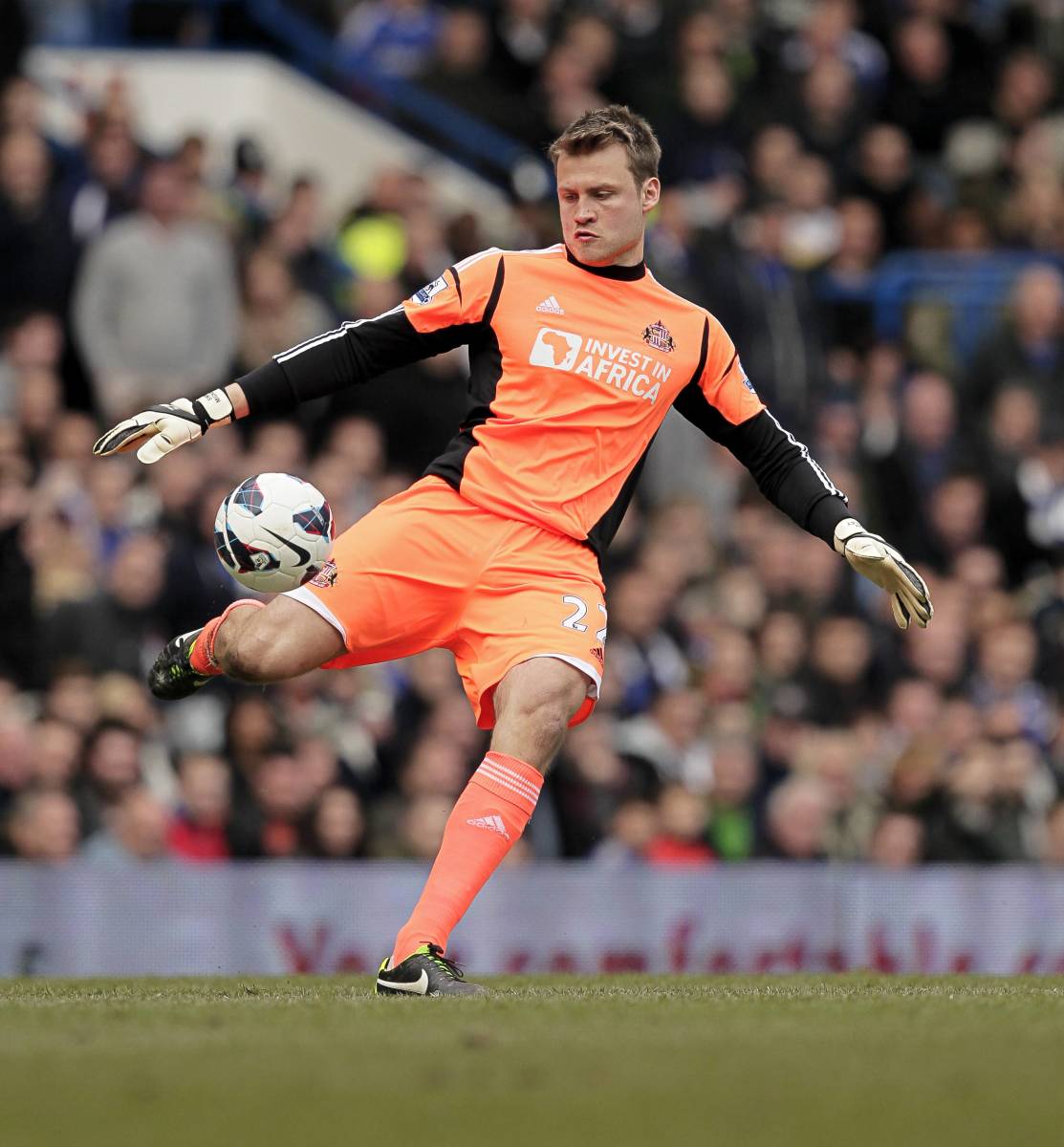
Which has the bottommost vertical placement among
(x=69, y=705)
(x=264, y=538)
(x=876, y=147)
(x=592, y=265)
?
(x=69, y=705)

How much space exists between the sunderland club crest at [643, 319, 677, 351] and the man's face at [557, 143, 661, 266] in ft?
0.81

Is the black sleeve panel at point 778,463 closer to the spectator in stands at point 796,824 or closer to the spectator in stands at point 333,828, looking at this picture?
the spectator in stands at point 333,828

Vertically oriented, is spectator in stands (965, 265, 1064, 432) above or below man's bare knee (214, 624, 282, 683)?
above

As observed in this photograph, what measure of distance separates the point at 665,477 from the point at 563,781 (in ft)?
11.1

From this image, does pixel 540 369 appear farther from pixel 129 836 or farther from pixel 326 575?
pixel 129 836

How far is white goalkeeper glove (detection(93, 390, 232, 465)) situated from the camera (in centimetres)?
712

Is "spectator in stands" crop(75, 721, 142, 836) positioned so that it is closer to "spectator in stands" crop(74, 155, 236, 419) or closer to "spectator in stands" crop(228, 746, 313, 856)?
"spectator in stands" crop(228, 746, 313, 856)

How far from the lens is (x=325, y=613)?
7.27 m

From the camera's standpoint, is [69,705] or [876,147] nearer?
[69,705]

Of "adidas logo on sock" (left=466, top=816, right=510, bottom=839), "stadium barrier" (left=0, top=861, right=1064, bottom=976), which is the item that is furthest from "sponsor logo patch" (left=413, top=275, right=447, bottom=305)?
"stadium barrier" (left=0, top=861, right=1064, bottom=976)

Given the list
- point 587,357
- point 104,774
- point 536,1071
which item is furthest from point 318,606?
point 104,774

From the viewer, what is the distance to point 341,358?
7473 millimetres


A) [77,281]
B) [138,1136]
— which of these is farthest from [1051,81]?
[138,1136]

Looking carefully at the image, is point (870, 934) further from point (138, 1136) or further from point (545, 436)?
point (138, 1136)
